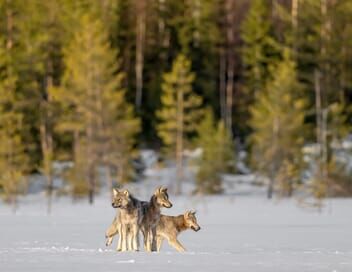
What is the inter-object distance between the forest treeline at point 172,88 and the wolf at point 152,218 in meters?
20.1

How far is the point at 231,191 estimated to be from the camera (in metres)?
44.0

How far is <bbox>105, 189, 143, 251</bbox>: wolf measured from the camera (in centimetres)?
1412

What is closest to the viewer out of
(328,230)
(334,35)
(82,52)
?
(328,230)

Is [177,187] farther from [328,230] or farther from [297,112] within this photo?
[328,230]

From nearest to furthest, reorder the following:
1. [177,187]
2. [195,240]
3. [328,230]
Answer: [195,240] → [328,230] → [177,187]

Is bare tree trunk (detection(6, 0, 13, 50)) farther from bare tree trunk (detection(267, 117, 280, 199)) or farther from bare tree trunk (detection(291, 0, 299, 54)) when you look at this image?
bare tree trunk (detection(291, 0, 299, 54))

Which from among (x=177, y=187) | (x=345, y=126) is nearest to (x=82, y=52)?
(x=177, y=187)

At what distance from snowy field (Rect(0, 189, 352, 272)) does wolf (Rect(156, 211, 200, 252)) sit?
29 cm

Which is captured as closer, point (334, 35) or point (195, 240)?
point (195, 240)

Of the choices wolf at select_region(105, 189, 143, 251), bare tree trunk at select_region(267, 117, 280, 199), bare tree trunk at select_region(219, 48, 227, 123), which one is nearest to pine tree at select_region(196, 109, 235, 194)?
bare tree trunk at select_region(267, 117, 280, 199)

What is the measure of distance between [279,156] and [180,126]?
4783 millimetres

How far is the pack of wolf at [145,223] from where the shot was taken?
46.5ft

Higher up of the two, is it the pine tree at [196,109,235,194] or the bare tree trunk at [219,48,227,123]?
the bare tree trunk at [219,48,227,123]

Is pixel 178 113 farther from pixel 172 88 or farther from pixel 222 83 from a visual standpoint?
pixel 222 83
